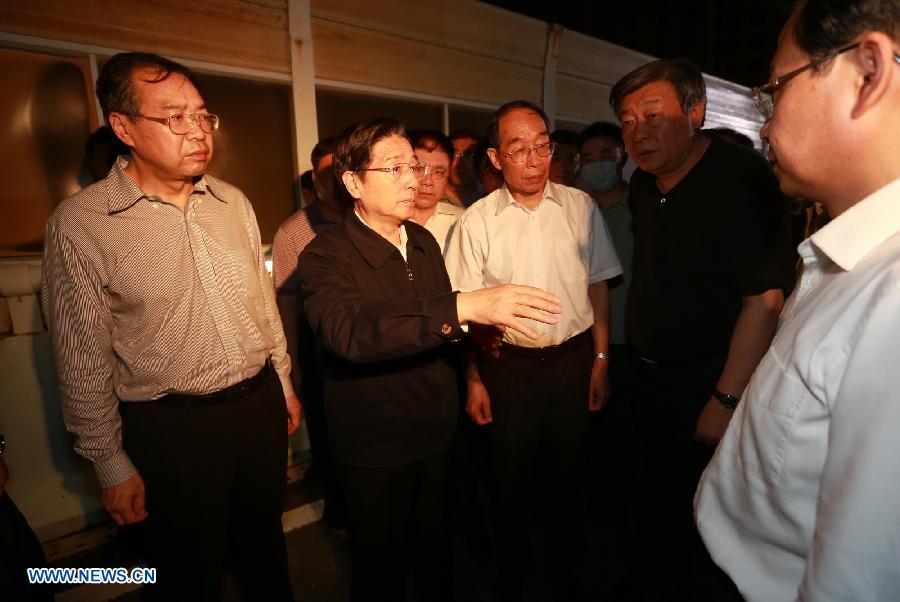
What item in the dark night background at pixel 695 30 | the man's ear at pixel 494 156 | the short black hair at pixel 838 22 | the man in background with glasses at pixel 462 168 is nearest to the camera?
the short black hair at pixel 838 22

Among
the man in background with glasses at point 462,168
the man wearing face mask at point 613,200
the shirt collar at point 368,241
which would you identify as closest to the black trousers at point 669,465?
the man wearing face mask at point 613,200

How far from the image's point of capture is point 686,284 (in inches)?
85.7

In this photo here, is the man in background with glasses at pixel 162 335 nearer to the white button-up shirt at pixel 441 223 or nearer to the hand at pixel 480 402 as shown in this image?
the hand at pixel 480 402

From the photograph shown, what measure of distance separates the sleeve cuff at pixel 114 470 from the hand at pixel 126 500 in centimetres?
2

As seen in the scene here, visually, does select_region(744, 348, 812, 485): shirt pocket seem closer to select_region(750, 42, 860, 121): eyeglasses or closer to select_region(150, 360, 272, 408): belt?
select_region(750, 42, 860, 121): eyeglasses

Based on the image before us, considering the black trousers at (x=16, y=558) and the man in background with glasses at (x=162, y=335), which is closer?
the black trousers at (x=16, y=558)

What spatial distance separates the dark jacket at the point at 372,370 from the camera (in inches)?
70.4

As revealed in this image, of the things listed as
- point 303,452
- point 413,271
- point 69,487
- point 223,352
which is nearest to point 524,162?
point 413,271

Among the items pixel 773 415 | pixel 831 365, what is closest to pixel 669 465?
pixel 773 415

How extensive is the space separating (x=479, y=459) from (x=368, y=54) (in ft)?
12.6

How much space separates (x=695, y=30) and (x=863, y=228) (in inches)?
1305

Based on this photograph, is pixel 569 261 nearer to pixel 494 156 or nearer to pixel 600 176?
pixel 494 156

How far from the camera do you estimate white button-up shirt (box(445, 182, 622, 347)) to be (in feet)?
8.19

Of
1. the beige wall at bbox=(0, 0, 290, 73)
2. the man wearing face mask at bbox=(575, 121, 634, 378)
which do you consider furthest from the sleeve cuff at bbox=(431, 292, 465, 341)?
the beige wall at bbox=(0, 0, 290, 73)
